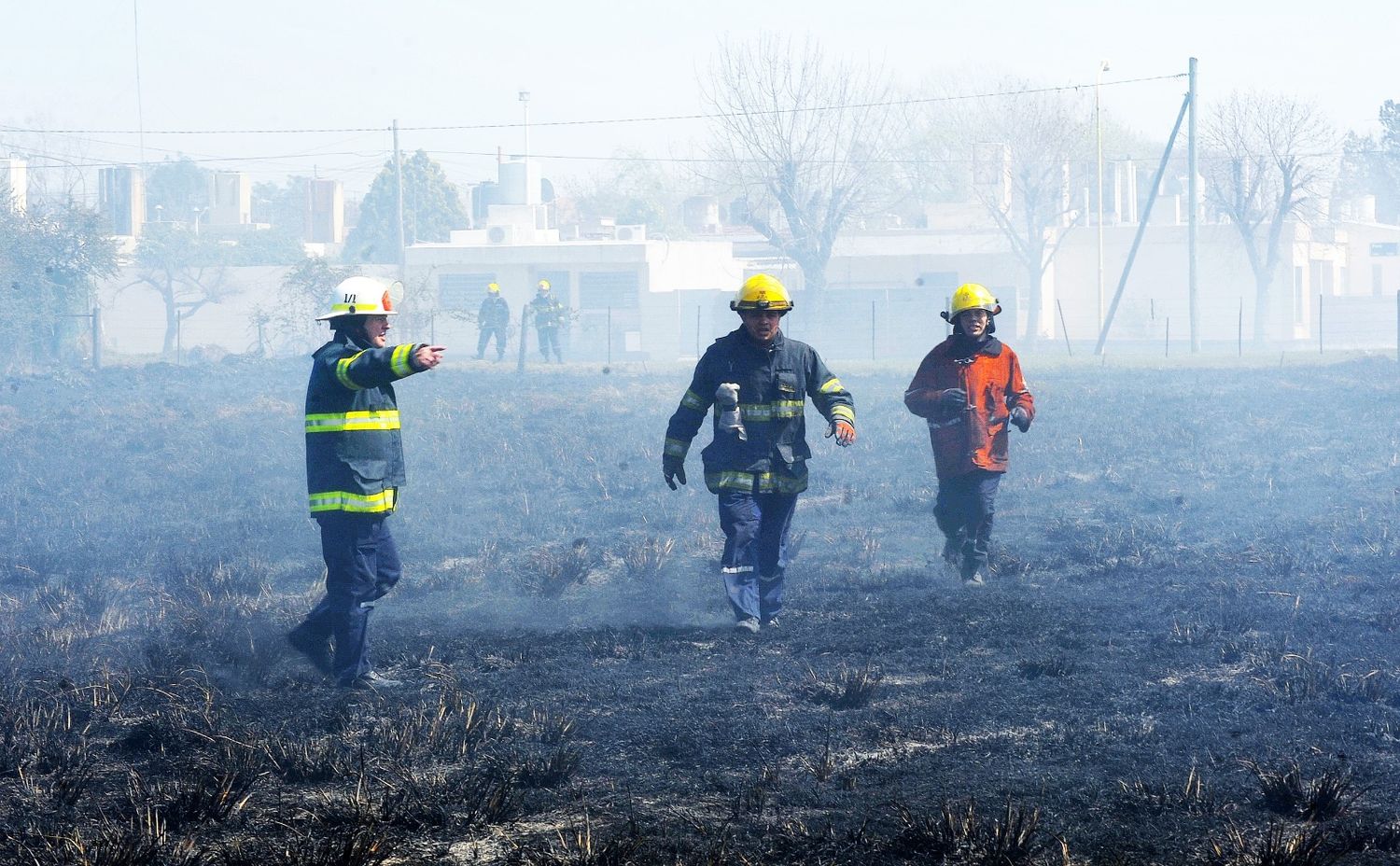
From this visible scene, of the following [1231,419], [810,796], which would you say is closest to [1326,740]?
[810,796]

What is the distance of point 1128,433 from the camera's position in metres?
16.1

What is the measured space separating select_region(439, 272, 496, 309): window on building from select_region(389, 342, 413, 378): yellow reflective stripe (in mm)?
47479

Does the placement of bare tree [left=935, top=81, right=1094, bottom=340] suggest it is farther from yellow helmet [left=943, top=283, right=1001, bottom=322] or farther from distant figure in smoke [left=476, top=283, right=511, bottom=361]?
yellow helmet [left=943, top=283, right=1001, bottom=322]

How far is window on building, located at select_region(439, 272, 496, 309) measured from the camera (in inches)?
2100

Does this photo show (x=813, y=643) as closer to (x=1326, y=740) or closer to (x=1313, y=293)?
(x=1326, y=740)

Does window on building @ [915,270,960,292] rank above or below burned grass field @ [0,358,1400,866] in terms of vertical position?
above

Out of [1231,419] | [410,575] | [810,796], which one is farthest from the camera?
[1231,419]

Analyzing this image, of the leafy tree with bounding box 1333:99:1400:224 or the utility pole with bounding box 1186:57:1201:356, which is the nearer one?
the utility pole with bounding box 1186:57:1201:356

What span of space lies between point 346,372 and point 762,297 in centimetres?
225

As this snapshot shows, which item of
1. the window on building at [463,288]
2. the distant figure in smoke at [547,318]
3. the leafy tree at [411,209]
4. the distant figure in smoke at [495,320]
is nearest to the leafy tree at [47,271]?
the distant figure in smoke at [495,320]

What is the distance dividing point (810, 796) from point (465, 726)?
140 centimetres

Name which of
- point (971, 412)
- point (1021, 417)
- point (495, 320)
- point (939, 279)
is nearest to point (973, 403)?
point (971, 412)

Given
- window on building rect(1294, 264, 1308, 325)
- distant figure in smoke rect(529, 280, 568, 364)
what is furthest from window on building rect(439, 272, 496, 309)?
window on building rect(1294, 264, 1308, 325)

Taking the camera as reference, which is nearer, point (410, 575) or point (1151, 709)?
point (1151, 709)
